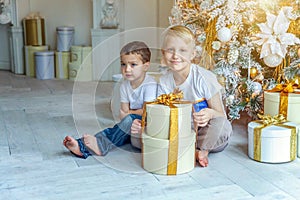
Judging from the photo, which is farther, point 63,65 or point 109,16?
point 63,65

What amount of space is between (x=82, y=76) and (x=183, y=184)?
2.70ft

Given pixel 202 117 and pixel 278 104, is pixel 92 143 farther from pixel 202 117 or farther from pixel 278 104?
pixel 278 104

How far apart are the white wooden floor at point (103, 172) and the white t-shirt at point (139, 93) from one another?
9.7 inches

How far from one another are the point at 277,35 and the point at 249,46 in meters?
0.18

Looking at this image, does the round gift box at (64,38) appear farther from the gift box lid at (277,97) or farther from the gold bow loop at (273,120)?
the gold bow loop at (273,120)

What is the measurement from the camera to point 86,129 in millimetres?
2471

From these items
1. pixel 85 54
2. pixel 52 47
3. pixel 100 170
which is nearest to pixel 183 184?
pixel 100 170

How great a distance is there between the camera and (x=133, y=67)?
200 centimetres

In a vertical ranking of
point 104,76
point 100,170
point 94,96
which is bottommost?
point 100,170

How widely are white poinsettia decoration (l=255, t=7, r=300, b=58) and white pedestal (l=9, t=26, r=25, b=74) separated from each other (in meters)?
3.33

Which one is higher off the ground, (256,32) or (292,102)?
(256,32)

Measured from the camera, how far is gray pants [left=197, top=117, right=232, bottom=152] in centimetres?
207

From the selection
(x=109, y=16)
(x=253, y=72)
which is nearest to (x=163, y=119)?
(x=253, y=72)

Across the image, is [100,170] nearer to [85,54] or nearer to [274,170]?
[274,170]
